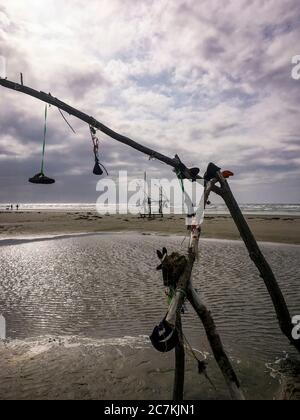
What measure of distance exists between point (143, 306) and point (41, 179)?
5851 millimetres

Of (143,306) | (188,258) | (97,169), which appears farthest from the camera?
(143,306)

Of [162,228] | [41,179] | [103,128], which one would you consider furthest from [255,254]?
[162,228]

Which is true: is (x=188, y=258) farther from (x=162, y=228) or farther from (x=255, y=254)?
(x=162, y=228)

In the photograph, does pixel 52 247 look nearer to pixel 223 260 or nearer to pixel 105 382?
pixel 223 260

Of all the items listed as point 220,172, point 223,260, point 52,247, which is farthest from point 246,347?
point 52,247

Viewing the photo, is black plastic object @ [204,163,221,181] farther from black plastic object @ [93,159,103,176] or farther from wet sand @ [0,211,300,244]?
wet sand @ [0,211,300,244]

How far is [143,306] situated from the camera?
10.3 metres

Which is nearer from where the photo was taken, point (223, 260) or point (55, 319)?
point (55, 319)

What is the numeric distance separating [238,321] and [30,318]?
5429 millimetres

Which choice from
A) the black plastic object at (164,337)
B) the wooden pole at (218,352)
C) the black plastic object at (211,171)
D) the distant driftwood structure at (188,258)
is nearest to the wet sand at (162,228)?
the distant driftwood structure at (188,258)

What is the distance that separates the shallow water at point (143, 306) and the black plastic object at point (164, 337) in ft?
8.24

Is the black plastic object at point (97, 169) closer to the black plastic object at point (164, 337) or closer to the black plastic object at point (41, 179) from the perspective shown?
the black plastic object at point (41, 179)
